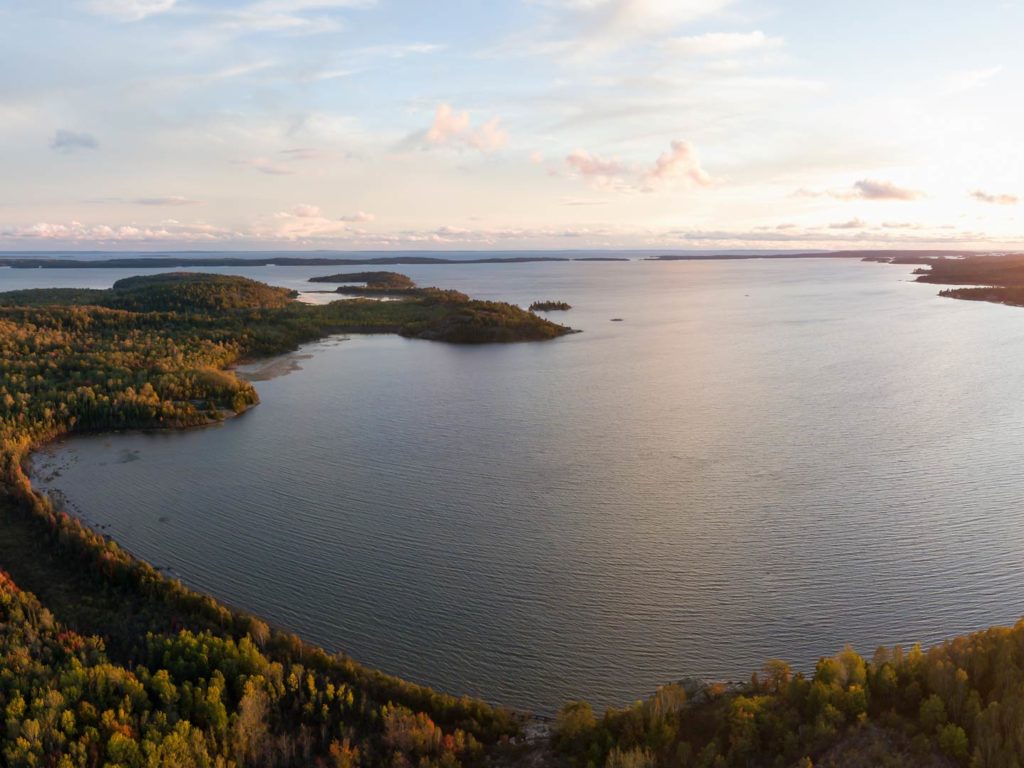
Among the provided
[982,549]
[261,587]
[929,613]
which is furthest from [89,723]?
[982,549]

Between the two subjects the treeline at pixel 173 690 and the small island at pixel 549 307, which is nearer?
the treeline at pixel 173 690

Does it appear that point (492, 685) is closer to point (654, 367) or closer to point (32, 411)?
point (32, 411)

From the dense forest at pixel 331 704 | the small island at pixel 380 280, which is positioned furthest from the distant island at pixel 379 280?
the dense forest at pixel 331 704

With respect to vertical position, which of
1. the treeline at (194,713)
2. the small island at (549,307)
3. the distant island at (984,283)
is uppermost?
the distant island at (984,283)

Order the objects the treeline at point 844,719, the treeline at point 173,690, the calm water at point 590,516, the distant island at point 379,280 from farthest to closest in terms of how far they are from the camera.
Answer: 1. the distant island at point 379,280
2. the calm water at point 590,516
3. the treeline at point 173,690
4. the treeline at point 844,719

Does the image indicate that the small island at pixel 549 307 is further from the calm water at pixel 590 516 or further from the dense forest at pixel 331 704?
the dense forest at pixel 331 704

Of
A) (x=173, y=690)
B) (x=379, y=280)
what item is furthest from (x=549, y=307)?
(x=173, y=690)

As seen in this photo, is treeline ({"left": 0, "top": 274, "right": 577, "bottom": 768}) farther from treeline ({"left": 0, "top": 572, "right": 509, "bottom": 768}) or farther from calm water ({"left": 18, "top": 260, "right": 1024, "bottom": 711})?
calm water ({"left": 18, "top": 260, "right": 1024, "bottom": 711})

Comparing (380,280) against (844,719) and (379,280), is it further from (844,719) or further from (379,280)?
(844,719)

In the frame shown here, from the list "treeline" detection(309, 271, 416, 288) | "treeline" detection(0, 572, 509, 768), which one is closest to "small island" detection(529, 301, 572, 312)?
"treeline" detection(309, 271, 416, 288)
